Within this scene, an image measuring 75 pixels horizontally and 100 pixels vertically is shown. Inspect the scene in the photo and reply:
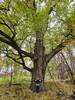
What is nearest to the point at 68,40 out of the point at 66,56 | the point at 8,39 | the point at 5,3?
the point at 8,39

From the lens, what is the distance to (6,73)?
2228 cm

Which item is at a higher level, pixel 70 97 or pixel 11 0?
pixel 11 0

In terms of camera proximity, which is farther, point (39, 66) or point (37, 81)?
point (39, 66)

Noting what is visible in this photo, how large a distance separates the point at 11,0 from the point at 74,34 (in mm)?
4142

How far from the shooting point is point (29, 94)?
11.9 meters

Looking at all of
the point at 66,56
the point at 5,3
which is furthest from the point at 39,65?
the point at 66,56

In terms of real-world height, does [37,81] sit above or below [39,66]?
below

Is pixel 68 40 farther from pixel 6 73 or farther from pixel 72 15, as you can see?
pixel 6 73

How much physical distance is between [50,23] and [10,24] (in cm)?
209

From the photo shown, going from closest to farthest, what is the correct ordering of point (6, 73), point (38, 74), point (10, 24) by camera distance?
point (10, 24) < point (38, 74) < point (6, 73)

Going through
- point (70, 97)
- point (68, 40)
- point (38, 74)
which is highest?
point (68, 40)

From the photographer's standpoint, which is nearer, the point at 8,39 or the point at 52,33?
the point at 8,39

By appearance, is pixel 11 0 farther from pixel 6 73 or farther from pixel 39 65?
pixel 6 73

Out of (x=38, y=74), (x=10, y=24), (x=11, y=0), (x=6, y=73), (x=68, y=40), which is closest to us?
(x=11, y=0)
